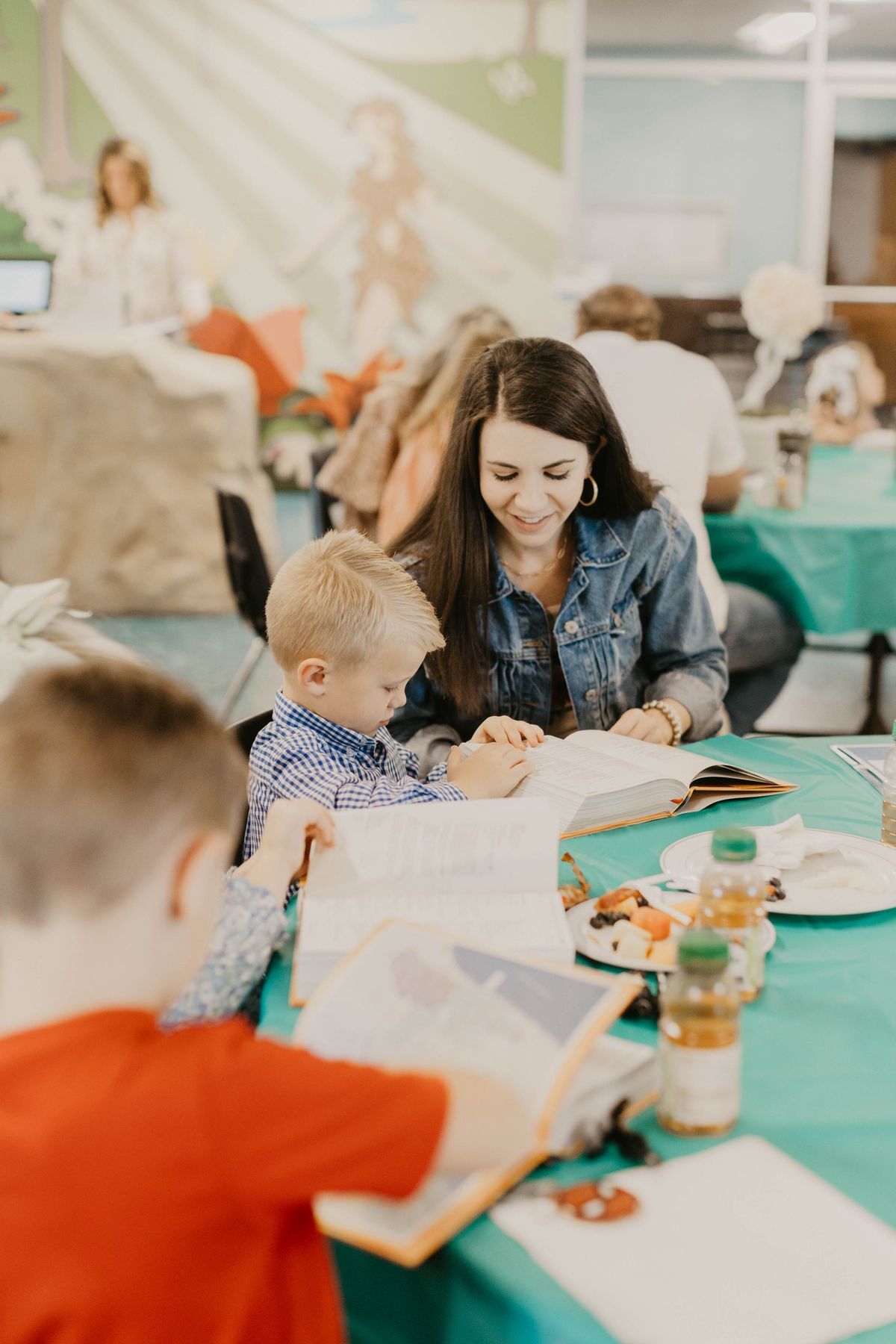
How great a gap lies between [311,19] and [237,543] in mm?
4857

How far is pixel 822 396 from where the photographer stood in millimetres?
4375

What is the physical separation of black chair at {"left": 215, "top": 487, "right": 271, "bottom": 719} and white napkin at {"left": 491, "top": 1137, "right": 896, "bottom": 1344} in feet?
8.13

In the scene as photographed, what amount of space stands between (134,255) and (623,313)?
4029 millimetres

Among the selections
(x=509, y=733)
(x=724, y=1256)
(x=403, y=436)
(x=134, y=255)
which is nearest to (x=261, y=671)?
(x=403, y=436)

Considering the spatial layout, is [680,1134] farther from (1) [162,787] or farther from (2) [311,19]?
(2) [311,19]

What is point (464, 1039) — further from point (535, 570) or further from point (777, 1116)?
point (535, 570)

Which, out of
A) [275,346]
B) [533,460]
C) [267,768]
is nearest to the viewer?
[267,768]

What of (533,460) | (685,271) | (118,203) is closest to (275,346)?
(118,203)

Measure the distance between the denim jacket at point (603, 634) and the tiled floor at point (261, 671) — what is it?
1922 millimetres

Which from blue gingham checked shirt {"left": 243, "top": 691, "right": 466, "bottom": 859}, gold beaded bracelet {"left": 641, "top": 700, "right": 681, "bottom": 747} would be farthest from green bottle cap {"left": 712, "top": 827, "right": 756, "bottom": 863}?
gold beaded bracelet {"left": 641, "top": 700, "right": 681, "bottom": 747}

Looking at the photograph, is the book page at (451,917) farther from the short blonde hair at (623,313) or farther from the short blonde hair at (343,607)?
the short blonde hair at (623,313)

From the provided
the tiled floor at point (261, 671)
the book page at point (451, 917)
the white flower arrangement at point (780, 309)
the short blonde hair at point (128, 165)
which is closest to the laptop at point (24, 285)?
the short blonde hair at point (128, 165)

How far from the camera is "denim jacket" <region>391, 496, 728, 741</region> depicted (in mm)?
1824

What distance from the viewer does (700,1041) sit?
0.80m
